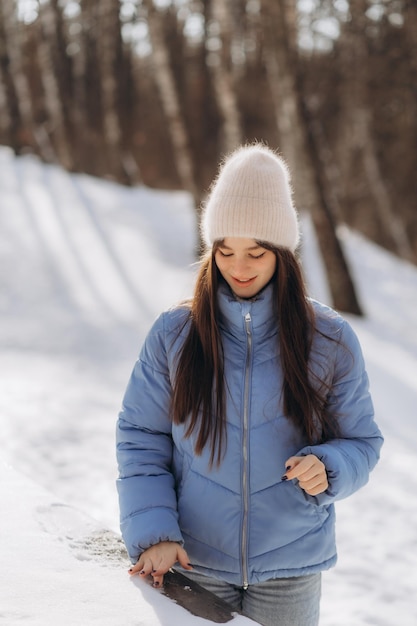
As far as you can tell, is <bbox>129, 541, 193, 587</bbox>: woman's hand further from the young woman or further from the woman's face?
the woman's face

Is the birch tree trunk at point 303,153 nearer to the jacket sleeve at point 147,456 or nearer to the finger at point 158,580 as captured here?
the jacket sleeve at point 147,456

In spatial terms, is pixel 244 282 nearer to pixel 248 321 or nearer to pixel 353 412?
pixel 248 321

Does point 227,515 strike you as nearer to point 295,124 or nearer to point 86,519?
point 86,519

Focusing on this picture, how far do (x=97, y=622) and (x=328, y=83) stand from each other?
65.7ft

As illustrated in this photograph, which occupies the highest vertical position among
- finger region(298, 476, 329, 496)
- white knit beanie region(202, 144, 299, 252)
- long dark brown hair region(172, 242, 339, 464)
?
white knit beanie region(202, 144, 299, 252)

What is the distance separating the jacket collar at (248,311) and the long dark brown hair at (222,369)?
0.07 ft

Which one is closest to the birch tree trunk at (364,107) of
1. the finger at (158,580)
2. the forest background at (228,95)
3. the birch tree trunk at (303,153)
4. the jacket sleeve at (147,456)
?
the forest background at (228,95)

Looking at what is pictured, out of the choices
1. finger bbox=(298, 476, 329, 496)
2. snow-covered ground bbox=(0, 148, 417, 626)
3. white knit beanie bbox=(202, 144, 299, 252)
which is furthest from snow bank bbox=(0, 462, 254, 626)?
white knit beanie bbox=(202, 144, 299, 252)

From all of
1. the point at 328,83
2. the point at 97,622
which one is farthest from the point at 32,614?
the point at 328,83

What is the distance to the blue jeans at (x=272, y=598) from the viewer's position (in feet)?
6.08

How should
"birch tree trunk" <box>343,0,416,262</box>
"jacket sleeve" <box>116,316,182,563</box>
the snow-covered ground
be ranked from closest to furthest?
"jacket sleeve" <box>116,316,182,563</box>, the snow-covered ground, "birch tree trunk" <box>343,0,416,262</box>

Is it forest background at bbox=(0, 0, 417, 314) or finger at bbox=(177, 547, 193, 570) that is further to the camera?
forest background at bbox=(0, 0, 417, 314)

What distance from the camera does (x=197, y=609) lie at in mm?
1768

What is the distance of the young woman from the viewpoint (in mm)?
1802
